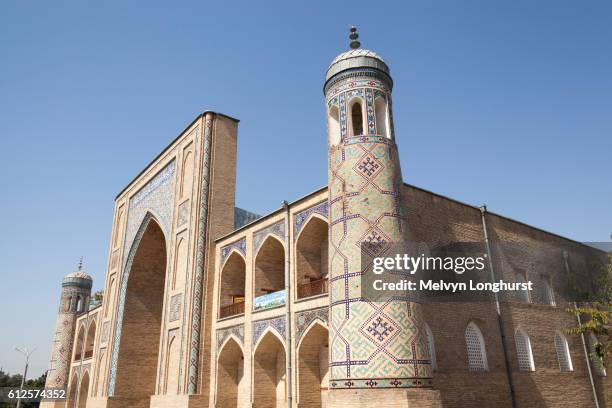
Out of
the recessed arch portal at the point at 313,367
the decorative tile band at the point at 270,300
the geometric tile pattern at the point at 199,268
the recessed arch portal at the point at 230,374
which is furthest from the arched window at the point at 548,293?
the geometric tile pattern at the point at 199,268

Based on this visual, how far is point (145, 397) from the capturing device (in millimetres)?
16156

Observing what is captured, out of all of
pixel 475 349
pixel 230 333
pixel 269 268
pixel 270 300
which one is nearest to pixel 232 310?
pixel 230 333

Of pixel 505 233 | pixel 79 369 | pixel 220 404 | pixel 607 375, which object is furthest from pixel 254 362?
pixel 79 369

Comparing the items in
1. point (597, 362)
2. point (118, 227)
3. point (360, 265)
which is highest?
point (118, 227)

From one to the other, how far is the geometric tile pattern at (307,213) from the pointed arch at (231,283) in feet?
7.97

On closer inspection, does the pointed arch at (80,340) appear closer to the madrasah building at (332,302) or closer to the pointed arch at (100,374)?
the pointed arch at (100,374)

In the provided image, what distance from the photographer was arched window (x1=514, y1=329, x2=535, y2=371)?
A: 11125mm

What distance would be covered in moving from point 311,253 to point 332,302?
3.47 m

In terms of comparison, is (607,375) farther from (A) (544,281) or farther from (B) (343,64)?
(B) (343,64)

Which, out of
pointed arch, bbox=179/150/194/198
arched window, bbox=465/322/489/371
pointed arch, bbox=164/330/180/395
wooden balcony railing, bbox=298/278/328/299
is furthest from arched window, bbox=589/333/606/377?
pointed arch, bbox=179/150/194/198

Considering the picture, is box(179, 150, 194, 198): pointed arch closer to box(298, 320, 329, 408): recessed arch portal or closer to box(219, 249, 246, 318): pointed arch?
box(219, 249, 246, 318): pointed arch

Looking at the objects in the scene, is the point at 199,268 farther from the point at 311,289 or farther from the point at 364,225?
the point at 364,225

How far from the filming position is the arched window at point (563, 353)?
12.1 metres

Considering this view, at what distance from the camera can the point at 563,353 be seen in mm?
12312
